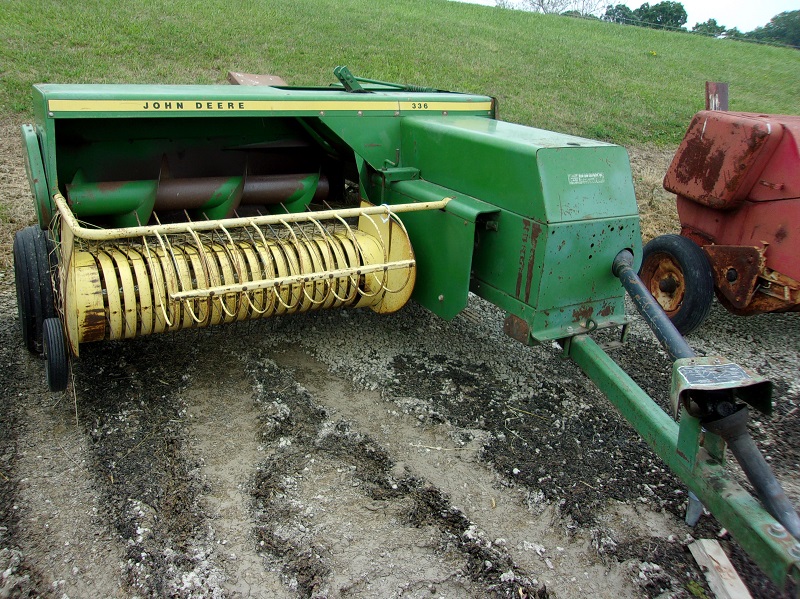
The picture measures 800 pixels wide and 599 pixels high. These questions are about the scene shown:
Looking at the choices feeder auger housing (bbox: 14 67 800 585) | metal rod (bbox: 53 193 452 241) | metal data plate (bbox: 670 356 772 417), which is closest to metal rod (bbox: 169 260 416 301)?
feeder auger housing (bbox: 14 67 800 585)

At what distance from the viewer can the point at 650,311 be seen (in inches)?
105

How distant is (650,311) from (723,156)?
5.93 feet

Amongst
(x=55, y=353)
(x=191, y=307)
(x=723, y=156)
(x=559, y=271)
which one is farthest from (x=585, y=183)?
(x=55, y=353)

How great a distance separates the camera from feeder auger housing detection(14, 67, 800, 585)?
9.14 feet

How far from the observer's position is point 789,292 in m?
3.73

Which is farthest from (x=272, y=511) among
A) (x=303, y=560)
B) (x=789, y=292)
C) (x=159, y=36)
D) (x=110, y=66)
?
(x=159, y=36)

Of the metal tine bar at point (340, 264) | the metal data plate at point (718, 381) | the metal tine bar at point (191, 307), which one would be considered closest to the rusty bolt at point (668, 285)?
the metal tine bar at point (340, 264)

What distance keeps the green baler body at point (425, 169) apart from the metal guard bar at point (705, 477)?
302mm

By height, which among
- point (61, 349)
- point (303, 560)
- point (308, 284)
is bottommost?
point (303, 560)

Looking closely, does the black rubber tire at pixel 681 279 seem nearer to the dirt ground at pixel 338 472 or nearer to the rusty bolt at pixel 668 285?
the rusty bolt at pixel 668 285

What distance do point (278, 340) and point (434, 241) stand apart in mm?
1064

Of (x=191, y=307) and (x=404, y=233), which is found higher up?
(x=404, y=233)

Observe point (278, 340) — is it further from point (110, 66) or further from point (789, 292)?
point (110, 66)

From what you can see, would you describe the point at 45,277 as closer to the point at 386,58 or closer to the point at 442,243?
the point at 442,243
